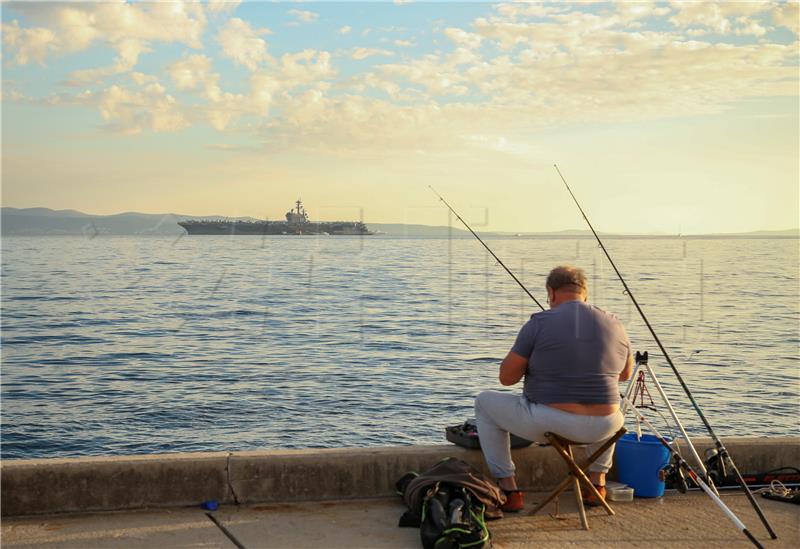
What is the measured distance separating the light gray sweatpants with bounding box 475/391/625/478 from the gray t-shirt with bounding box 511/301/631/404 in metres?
0.09

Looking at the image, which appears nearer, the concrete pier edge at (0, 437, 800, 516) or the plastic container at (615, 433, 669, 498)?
the concrete pier edge at (0, 437, 800, 516)

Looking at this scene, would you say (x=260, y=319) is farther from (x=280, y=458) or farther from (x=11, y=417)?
(x=280, y=458)

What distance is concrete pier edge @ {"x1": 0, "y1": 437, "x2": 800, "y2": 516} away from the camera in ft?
15.7

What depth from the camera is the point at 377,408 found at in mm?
14656

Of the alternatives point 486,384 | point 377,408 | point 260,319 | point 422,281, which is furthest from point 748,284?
point 377,408

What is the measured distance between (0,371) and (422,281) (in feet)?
116

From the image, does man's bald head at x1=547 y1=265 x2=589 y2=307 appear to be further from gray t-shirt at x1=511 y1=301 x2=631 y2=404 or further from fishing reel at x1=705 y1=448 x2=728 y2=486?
fishing reel at x1=705 y1=448 x2=728 y2=486

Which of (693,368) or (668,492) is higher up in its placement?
(668,492)

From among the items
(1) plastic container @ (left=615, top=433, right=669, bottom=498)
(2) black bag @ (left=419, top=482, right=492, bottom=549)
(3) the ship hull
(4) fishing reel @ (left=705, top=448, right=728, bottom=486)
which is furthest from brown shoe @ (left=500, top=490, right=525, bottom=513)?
(3) the ship hull

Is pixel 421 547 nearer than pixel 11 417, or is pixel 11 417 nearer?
pixel 421 547

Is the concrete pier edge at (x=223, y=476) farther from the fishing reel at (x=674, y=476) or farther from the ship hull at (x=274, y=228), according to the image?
the ship hull at (x=274, y=228)

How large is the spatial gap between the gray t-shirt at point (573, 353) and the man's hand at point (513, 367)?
38 millimetres

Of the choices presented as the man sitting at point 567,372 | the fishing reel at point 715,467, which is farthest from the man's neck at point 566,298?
the fishing reel at point 715,467

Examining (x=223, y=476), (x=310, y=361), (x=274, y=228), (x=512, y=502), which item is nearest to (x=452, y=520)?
(x=512, y=502)
